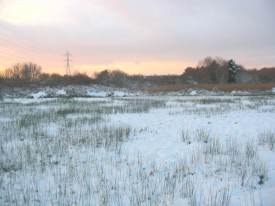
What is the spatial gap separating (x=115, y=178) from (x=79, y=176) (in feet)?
2.53

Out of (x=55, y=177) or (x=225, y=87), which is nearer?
(x=55, y=177)

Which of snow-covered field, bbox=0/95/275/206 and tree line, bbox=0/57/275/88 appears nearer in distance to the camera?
snow-covered field, bbox=0/95/275/206

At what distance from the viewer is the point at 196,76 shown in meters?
101

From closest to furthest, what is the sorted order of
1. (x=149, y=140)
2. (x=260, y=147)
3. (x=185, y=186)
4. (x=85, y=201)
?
1. (x=85, y=201)
2. (x=185, y=186)
3. (x=260, y=147)
4. (x=149, y=140)

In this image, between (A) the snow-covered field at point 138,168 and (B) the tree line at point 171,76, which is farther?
(B) the tree line at point 171,76

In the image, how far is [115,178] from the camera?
269 inches

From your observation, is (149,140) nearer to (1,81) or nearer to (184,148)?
(184,148)

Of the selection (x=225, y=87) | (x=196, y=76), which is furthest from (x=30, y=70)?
(x=225, y=87)

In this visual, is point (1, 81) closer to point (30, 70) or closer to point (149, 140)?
point (30, 70)

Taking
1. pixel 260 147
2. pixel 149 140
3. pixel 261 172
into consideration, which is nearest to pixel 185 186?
pixel 261 172

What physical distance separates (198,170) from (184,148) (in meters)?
2.21

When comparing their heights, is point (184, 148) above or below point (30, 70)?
below

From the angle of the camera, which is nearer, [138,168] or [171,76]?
[138,168]

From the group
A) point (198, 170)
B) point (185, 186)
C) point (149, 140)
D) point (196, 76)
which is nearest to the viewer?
point (185, 186)
